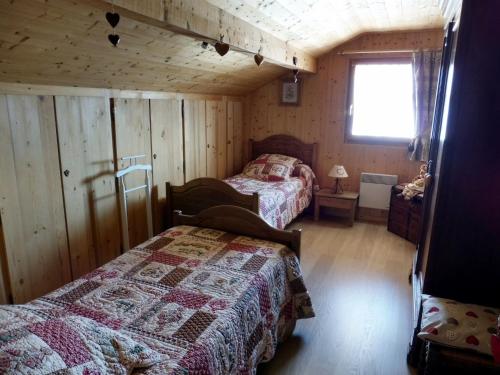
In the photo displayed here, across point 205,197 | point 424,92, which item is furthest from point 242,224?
point 424,92

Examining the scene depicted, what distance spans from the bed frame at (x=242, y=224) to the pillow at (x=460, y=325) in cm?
83

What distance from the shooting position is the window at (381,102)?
4492mm

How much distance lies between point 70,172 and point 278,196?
2.02 m

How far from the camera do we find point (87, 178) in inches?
112

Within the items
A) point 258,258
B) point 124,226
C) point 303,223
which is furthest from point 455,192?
point 303,223

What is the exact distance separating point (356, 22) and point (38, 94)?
316 cm

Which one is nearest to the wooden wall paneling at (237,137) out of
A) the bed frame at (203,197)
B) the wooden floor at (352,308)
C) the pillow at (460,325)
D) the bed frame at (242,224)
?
the wooden floor at (352,308)

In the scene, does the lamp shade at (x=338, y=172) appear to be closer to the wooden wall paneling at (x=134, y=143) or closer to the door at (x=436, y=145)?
the door at (x=436, y=145)

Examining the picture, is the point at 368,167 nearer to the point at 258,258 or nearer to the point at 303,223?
the point at 303,223

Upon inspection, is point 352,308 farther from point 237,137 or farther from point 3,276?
point 237,137

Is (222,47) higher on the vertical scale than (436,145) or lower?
higher

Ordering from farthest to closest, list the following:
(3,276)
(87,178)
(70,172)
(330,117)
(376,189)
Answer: (330,117) → (376,189) → (87,178) → (70,172) → (3,276)

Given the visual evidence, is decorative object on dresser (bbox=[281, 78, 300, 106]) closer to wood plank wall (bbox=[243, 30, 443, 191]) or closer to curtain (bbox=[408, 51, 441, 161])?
wood plank wall (bbox=[243, 30, 443, 191])

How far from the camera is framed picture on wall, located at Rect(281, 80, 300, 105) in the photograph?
194 inches
